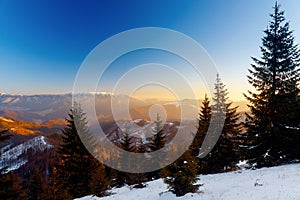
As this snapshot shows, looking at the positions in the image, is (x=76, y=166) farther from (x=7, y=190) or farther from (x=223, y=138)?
(x=223, y=138)

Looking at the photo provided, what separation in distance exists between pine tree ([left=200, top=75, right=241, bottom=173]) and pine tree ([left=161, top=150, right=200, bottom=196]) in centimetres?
965

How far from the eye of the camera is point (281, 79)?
18375 millimetres

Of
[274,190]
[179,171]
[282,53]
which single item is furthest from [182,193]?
[282,53]

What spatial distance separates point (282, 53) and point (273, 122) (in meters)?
6.28

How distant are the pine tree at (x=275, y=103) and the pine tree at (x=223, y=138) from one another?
153 inches

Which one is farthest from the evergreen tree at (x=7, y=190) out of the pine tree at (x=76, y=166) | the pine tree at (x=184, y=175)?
the pine tree at (x=76, y=166)

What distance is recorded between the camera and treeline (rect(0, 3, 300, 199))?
1555cm

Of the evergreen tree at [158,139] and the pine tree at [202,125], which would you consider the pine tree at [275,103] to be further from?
the evergreen tree at [158,139]

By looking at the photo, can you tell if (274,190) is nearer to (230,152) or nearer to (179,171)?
(179,171)

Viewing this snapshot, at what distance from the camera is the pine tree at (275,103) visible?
1772 cm

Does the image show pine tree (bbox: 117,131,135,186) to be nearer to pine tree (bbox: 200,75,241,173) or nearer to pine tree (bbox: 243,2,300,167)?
pine tree (bbox: 200,75,241,173)

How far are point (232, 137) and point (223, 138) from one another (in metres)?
0.98

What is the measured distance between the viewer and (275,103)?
1822 cm

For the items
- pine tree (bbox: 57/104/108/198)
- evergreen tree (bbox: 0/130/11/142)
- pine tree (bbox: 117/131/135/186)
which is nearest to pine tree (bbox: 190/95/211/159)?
pine tree (bbox: 57/104/108/198)
